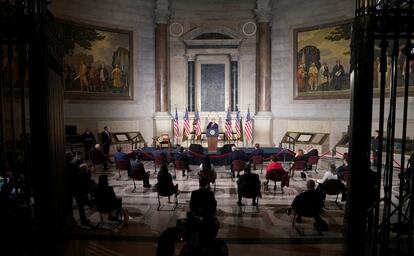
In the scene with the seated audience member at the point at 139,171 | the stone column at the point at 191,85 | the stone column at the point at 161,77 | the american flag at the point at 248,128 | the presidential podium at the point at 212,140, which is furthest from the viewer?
the stone column at the point at 191,85

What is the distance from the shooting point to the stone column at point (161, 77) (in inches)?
850

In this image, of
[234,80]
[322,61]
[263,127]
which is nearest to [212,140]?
[263,127]

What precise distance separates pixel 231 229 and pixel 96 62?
14.9m

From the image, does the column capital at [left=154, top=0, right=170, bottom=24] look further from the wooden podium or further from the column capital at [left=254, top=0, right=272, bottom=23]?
the wooden podium

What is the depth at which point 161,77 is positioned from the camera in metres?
21.8

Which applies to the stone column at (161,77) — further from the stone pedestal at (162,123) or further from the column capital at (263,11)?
the column capital at (263,11)

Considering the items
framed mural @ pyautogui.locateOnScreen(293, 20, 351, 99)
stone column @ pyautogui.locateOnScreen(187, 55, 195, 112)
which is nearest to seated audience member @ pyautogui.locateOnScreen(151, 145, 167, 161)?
stone column @ pyautogui.locateOnScreen(187, 55, 195, 112)

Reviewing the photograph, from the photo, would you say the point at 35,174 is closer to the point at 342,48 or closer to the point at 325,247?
the point at 325,247

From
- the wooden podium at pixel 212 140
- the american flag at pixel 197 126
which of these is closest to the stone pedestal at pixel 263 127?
the american flag at pixel 197 126

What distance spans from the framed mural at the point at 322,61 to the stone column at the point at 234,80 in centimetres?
350

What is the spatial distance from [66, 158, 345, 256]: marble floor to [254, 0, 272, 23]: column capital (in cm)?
1293

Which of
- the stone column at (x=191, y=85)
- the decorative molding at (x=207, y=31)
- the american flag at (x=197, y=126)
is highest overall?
the decorative molding at (x=207, y=31)

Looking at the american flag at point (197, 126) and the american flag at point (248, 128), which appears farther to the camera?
the american flag at point (197, 126)

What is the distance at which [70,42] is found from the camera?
1897cm
